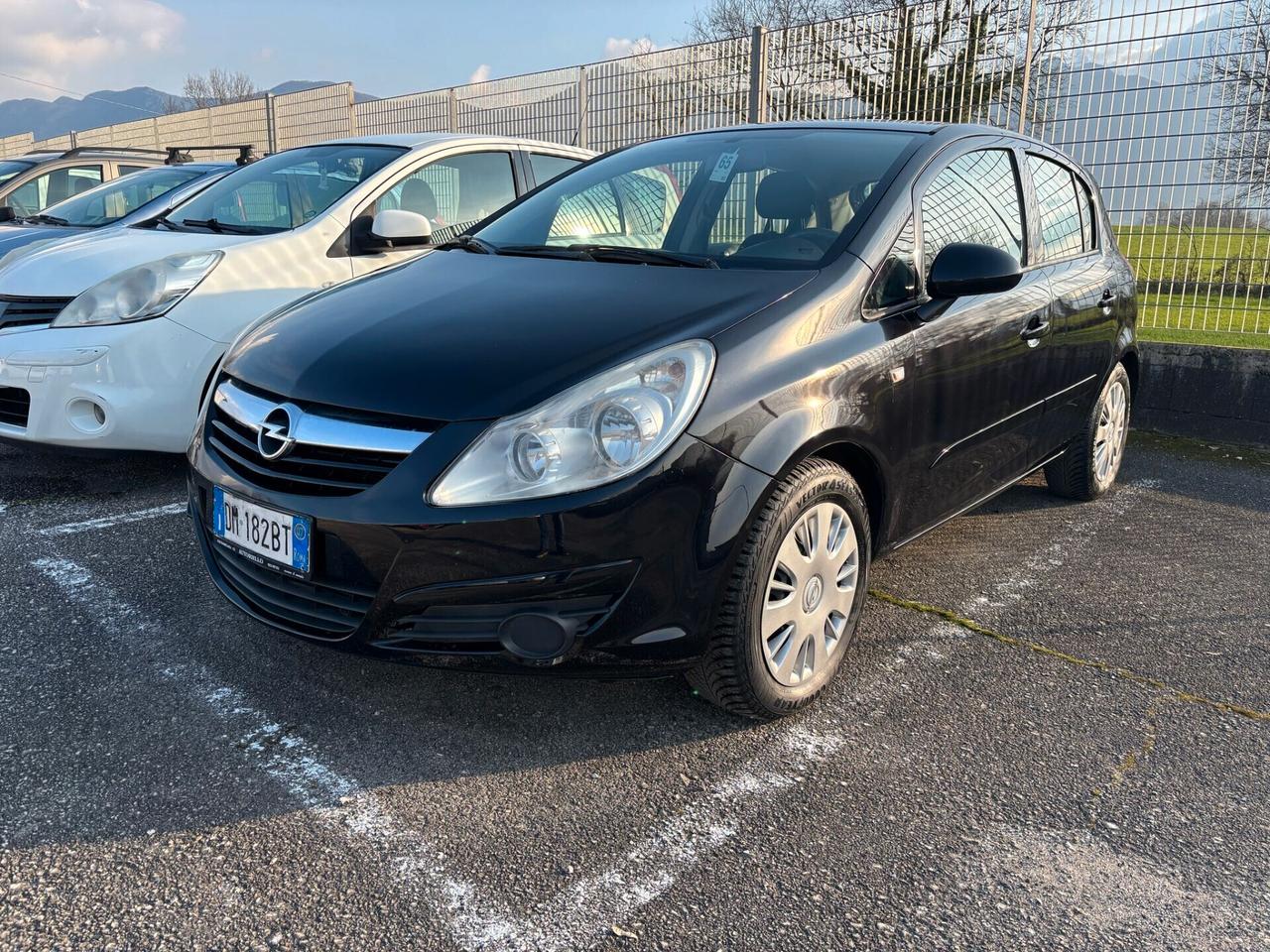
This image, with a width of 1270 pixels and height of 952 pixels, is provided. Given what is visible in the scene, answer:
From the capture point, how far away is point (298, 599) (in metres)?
2.52

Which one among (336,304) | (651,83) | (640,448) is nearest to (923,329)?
(640,448)

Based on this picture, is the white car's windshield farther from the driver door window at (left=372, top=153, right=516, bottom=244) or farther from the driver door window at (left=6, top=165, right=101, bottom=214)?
the driver door window at (left=372, top=153, right=516, bottom=244)

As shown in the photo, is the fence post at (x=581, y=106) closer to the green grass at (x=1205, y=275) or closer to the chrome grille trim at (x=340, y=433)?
the green grass at (x=1205, y=275)

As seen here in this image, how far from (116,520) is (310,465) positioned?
2157 mm

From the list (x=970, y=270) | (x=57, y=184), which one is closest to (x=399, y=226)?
(x=970, y=270)

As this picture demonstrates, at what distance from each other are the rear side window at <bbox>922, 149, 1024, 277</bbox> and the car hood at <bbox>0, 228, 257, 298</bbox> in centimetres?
310

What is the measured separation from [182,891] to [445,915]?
1.68 feet

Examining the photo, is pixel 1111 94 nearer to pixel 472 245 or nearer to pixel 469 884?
pixel 472 245

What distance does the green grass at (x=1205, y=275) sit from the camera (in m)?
5.87

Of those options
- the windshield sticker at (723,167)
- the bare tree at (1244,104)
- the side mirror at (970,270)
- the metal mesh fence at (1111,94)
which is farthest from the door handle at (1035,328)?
the bare tree at (1244,104)

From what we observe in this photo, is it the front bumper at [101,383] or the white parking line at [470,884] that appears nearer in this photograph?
the white parking line at [470,884]

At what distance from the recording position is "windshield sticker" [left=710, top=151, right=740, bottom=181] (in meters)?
3.49

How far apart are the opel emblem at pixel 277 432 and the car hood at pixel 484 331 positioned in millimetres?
58

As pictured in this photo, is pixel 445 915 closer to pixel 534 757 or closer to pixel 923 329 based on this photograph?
pixel 534 757
